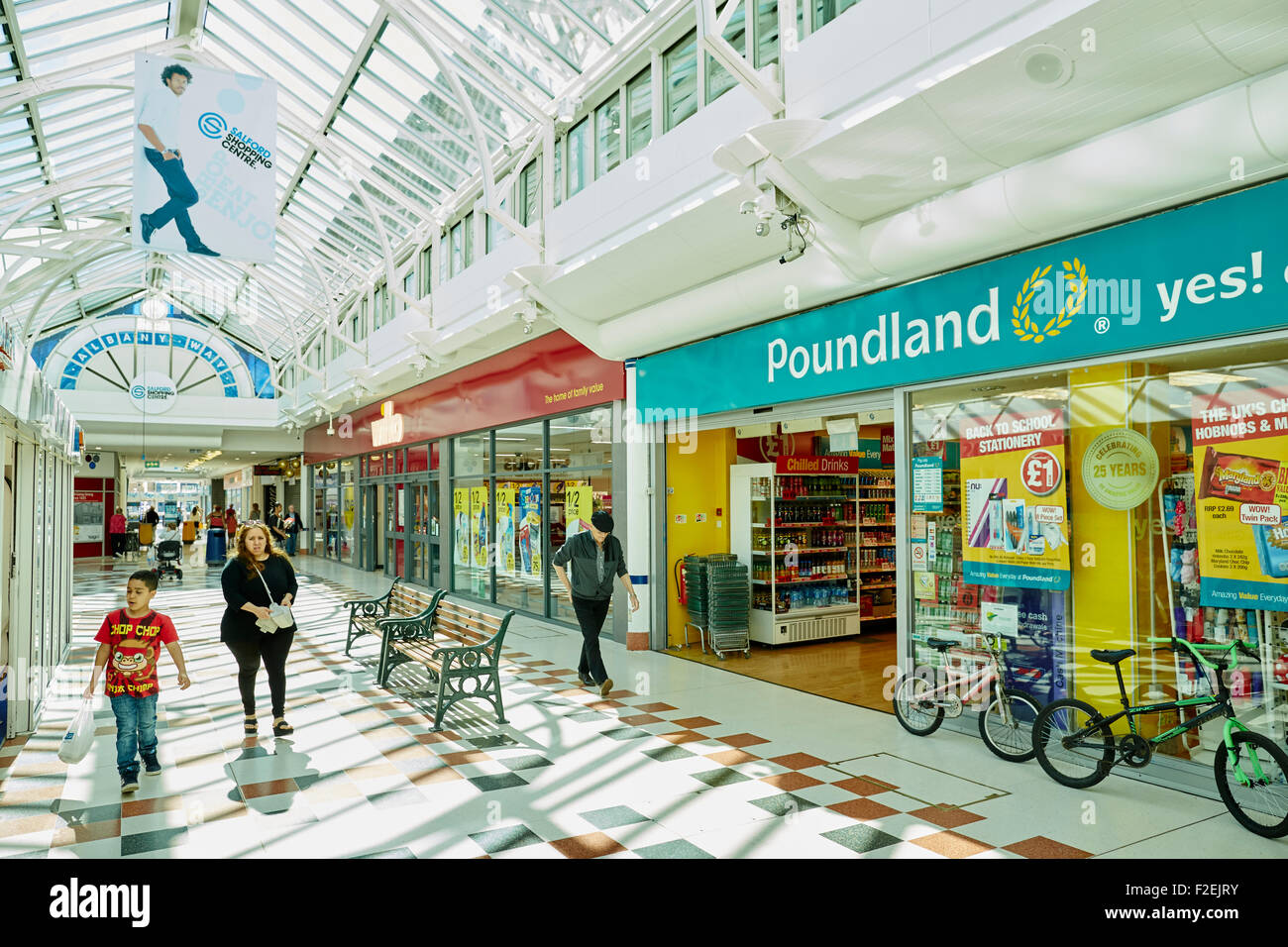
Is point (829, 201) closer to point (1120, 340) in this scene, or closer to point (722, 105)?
point (722, 105)

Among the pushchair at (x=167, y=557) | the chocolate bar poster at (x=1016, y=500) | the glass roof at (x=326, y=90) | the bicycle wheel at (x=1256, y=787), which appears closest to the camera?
the bicycle wheel at (x=1256, y=787)

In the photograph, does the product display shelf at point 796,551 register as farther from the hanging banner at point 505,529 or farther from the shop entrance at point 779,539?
the hanging banner at point 505,529

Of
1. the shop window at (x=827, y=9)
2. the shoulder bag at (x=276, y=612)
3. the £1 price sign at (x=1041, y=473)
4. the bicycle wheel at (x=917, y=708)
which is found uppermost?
the shop window at (x=827, y=9)

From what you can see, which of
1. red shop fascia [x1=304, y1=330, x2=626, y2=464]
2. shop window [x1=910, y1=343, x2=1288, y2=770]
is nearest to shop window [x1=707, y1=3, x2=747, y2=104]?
shop window [x1=910, y1=343, x2=1288, y2=770]

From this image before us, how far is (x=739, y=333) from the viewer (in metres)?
8.35

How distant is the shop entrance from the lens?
916 centimetres

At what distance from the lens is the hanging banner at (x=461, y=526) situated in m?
14.9

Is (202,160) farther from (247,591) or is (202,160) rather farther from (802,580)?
(802,580)

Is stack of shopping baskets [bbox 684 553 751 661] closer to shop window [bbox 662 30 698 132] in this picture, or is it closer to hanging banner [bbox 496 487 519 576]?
shop window [bbox 662 30 698 132]

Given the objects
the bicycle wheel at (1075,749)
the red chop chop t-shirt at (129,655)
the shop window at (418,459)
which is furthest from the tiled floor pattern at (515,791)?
the shop window at (418,459)

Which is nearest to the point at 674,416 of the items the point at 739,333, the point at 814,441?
the point at 739,333

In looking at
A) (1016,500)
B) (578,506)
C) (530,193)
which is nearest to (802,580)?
(578,506)

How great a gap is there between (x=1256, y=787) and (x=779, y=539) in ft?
18.9

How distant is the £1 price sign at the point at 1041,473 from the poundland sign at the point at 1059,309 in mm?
632
